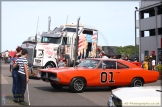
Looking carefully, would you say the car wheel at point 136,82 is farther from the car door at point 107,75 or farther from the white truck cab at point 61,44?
the white truck cab at point 61,44

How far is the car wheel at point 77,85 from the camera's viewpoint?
11.4 meters

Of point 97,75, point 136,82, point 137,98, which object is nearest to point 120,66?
point 136,82

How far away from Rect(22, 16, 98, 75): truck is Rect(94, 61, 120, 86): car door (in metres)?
5.95

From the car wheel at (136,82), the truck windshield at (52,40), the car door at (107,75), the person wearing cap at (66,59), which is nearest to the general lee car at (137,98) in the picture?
the car door at (107,75)

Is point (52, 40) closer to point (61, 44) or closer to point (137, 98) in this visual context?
point (61, 44)

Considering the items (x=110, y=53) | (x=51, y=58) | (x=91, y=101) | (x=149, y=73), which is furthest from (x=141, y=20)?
(x=91, y=101)

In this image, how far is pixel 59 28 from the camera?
925 inches

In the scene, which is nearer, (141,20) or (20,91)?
(20,91)

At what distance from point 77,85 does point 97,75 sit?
36.8 inches

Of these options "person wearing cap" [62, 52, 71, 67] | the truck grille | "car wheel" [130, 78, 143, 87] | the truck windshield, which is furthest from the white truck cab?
the truck grille

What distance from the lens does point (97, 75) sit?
11.8 m

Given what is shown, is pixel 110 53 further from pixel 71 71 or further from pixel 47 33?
pixel 71 71

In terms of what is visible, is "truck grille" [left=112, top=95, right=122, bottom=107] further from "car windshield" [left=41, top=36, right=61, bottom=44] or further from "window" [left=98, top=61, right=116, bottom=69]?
"car windshield" [left=41, top=36, right=61, bottom=44]

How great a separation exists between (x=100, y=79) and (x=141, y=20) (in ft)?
93.2
